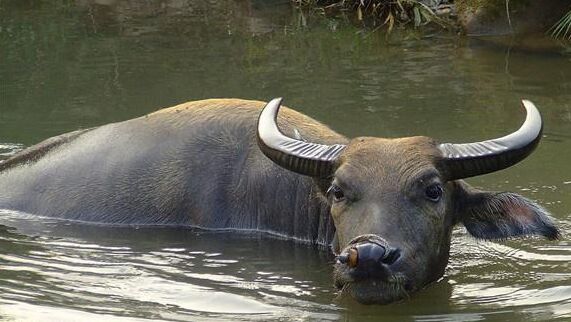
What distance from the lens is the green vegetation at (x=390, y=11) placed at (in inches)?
675

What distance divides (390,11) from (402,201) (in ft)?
37.4

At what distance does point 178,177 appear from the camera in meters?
8.23

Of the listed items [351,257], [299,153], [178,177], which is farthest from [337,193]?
[178,177]

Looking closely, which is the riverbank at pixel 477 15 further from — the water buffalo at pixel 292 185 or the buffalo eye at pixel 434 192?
the buffalo eye at pixel 434 192

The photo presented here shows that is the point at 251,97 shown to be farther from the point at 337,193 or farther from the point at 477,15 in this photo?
the point at 337,193

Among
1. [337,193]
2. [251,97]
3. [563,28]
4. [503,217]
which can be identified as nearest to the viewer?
[337,193]

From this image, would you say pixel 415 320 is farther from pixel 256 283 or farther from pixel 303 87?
pixel 303 87

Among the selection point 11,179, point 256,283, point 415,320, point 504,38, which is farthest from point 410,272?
point 504,38

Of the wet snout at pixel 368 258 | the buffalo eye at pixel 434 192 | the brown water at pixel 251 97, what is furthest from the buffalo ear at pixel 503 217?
the wet snout at pixel 368 258

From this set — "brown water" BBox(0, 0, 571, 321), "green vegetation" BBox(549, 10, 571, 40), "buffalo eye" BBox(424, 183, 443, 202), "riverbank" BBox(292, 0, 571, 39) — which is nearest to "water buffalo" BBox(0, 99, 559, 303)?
"buffalo eye" BBox(424, 183, 443, 202)

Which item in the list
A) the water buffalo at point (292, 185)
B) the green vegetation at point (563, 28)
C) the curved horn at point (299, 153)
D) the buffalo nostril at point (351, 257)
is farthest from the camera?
the green vegetation at point (563, 28)

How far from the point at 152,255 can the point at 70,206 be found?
3.48 feet

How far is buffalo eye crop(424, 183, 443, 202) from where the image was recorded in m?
6.73

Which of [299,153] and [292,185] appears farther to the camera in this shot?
[292,185]
